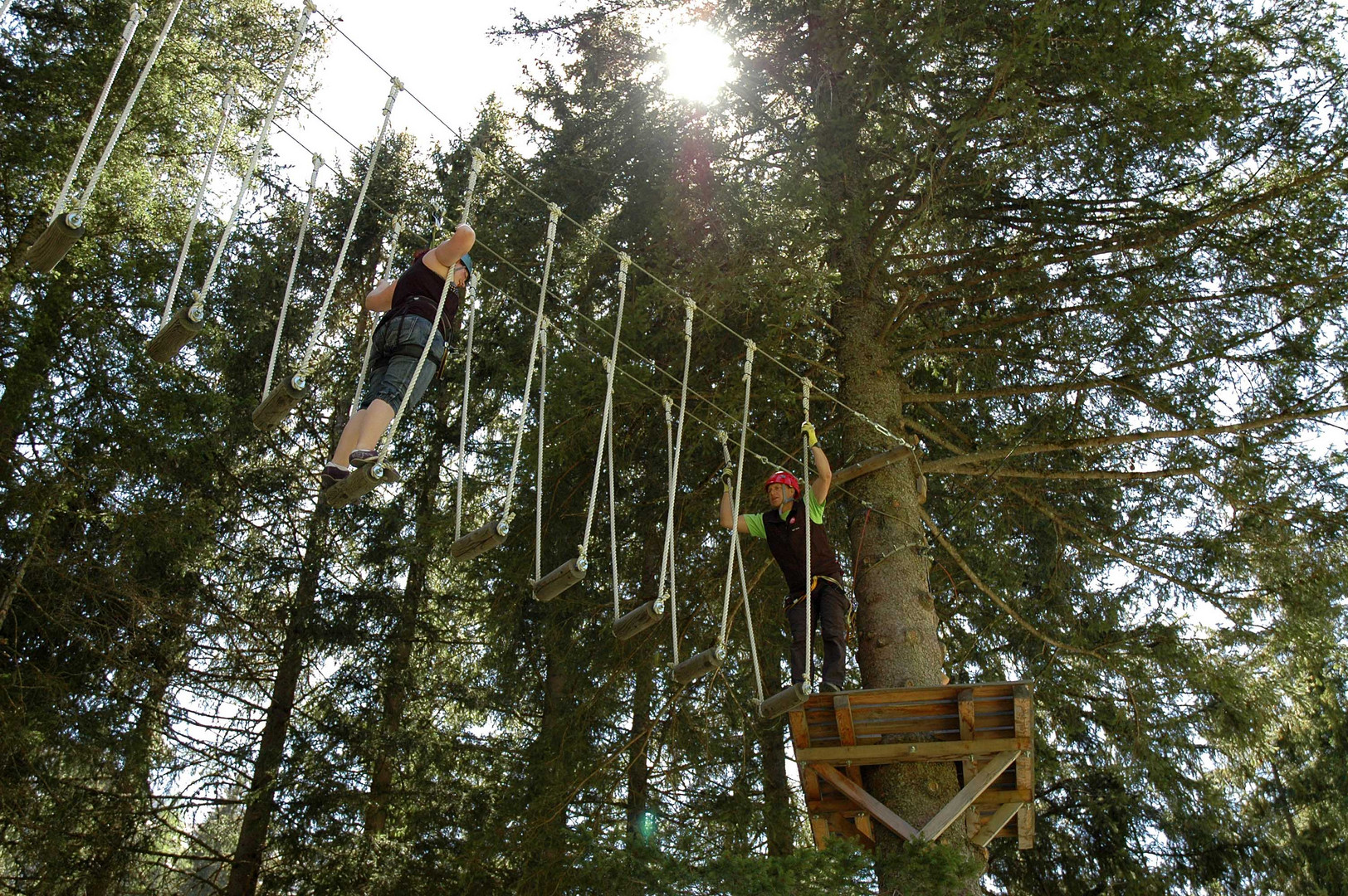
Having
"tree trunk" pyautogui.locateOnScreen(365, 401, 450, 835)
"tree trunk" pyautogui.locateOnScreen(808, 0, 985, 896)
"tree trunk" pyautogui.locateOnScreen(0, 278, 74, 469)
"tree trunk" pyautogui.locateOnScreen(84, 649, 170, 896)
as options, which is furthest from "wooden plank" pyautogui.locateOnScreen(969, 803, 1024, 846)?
"tree trunk" pyautogui.locateOnScreen(0, 278, 74, 469)

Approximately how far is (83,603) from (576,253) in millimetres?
5330

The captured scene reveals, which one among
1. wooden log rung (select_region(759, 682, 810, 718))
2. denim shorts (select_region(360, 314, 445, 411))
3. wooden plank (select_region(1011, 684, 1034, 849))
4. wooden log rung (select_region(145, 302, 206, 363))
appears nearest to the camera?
wooden log rung (select_region(145, 302, 206, 363))

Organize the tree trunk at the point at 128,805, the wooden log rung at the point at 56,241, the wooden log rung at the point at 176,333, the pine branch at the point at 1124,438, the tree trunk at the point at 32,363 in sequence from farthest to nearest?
the tree trunk at the point at 128,805 < the tree trunk at the point at 32,363 < the pine branch at the point at 1124,438 < the wooden log rung at the point at 176,333 < the wooden log rung at the point at 56,241

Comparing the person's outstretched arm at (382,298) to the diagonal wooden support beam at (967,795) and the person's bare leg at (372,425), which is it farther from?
the diagonal wooden support beam at (967,795)

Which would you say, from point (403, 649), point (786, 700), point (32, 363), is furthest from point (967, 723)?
point (403, 649)

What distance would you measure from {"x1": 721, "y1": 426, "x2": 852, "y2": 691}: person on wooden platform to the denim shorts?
6.45 ft

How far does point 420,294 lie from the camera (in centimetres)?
514

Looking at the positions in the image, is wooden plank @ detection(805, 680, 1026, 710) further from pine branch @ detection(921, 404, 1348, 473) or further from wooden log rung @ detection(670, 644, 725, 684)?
pine branch @ detection(921, 404, 1348, 473)

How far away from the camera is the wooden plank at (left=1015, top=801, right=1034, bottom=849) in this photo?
21.0 ft

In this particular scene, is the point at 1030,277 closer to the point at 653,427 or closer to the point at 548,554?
the point at 653,427

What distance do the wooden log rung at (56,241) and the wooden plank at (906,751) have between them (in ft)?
13.5

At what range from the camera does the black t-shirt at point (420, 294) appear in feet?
16.6

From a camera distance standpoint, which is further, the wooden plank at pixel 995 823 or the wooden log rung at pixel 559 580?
the wooden plank at pixel 995 823

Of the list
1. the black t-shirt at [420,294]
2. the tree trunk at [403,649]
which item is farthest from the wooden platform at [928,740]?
the tree trunk at [403,649]
